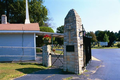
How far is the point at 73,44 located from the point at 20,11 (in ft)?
68.4

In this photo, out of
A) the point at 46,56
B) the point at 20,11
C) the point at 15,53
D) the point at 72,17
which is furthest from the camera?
the point at 20,11

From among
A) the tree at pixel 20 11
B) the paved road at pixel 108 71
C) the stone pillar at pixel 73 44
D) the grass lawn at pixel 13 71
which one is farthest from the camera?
the tree at pixel 20 11

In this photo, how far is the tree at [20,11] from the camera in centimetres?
2398

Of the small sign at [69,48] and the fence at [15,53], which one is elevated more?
the small sign at [69,48]

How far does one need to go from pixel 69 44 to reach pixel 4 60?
23.8 feet

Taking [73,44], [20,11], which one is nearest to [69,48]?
[73,44]

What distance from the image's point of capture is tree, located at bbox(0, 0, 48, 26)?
24.0m

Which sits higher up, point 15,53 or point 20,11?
point 20,11

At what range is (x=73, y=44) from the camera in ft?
21.0

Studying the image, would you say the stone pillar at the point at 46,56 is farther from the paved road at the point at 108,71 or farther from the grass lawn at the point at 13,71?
the paved road at the point at 108,71

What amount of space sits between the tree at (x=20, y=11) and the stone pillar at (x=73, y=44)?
19533 mm

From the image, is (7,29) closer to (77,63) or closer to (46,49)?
(46,49)

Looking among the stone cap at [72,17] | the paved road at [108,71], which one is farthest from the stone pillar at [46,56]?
the paved road at [108,71]

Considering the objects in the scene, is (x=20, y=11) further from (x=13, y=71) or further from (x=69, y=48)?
(x=69, y=48)
